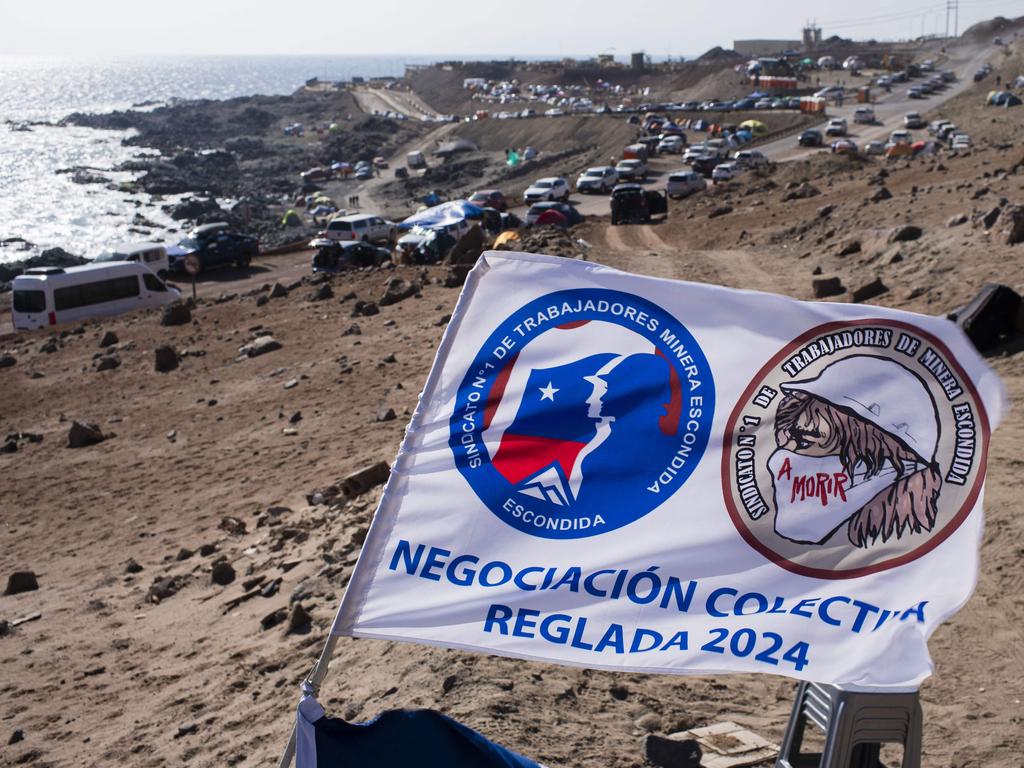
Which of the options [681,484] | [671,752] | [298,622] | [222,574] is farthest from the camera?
[222,574]

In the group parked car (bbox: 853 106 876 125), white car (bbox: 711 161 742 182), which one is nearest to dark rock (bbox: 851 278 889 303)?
white car (bbox: 711 161 742 182)

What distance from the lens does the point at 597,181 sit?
51.9m

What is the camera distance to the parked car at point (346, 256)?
34.0m

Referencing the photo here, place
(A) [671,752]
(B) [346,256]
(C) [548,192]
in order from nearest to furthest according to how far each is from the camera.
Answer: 1. (A) [671,752]
2. (B) [346,256]
3. (C) [548,192]

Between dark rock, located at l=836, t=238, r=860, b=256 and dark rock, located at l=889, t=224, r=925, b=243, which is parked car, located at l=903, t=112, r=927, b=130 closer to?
dark rock, located at l=836, t=238, r=860, b=256

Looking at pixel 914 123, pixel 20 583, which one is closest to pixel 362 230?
pixel 20 583

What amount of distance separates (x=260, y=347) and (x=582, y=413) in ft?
56.8

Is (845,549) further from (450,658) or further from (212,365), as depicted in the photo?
(212,365)

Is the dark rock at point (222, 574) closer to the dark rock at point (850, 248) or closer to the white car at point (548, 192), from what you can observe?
the dark rock at point (850, 248)

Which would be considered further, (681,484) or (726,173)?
(726,173)

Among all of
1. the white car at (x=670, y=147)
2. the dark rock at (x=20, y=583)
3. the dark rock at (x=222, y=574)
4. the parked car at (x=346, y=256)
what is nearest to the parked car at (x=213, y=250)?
the parked car at (x=346, y=256)

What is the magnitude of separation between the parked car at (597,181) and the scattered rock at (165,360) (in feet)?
111

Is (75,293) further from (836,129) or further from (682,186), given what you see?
(836,129)

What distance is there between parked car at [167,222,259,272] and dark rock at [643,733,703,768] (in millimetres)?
35367
